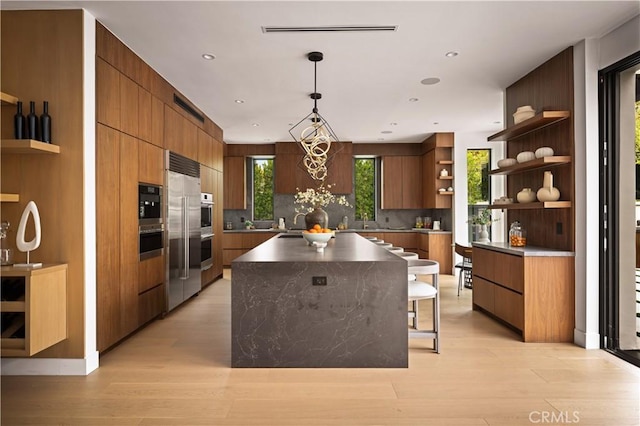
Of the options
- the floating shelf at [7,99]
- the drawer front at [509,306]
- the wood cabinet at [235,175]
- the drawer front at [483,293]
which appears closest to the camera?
the floating shelf at [7,99]

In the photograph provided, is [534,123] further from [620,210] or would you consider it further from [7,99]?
[7,99]

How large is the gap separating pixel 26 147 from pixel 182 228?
2438 mm

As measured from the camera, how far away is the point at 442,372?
10.1 feet

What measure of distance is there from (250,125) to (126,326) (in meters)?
4.16

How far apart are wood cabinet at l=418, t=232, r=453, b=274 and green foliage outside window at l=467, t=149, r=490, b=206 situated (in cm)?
91

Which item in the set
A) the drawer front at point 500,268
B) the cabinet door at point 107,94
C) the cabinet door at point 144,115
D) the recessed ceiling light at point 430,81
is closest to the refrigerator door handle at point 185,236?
the cabinet door at point 144,115

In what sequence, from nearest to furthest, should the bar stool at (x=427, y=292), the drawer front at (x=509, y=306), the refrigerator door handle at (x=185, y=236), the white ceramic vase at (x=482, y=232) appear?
1. the bar stool at (x=427, y=292)
2. the drawer front at (x=509, y=306)
3. the refrigerator door handle at (x=185, y=236)
4. the white ceramic vase at (x=482, y=232)

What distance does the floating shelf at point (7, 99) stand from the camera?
9.30ft

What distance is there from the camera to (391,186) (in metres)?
8.78

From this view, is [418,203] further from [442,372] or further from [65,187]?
[65,187]

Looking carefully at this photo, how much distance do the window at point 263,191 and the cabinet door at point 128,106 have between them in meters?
5.29

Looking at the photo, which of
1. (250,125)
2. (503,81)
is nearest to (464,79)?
(503,81)

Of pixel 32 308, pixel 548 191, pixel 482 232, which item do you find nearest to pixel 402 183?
pixel 482 232

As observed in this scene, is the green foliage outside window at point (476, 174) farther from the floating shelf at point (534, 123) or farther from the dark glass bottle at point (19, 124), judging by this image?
the dark glass bottle at point (19, 124)
